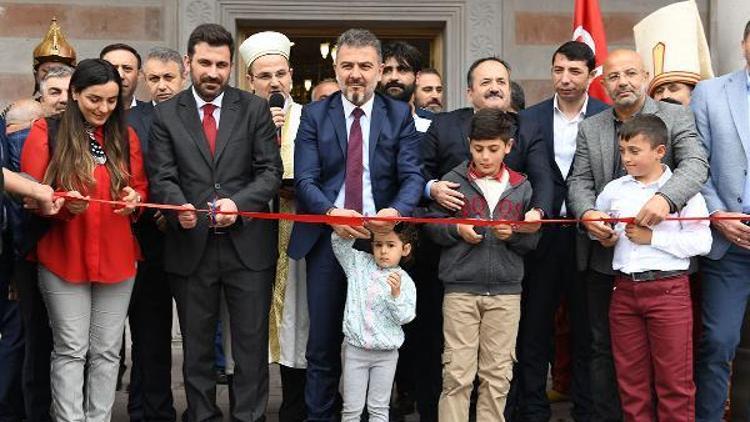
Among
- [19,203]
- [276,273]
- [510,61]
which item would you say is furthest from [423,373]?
[510,61]

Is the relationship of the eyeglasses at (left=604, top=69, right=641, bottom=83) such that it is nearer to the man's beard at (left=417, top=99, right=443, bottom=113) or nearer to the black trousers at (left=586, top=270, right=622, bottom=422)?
the black trousers at (left=586, top=270, right=622, bottom=422)

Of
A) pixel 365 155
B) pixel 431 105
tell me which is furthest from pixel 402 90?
pixel 365 155

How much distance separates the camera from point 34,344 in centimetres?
634

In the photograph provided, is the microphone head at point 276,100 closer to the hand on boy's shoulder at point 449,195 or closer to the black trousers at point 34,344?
the hand on boy's shoulder at point 449,195

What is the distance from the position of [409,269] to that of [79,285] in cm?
189

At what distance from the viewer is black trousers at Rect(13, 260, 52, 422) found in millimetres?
6254

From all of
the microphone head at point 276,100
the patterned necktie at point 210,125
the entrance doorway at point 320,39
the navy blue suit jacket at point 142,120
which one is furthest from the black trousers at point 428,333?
the entrance doorway at point 320,39

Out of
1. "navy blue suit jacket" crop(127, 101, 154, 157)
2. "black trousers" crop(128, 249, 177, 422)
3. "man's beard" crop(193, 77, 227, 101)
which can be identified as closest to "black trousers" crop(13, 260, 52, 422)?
"black trousers" crop(128, 249, 177, 422)

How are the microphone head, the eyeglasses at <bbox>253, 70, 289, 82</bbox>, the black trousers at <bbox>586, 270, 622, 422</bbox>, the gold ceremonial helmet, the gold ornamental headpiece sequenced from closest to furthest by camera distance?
the black trousers at <bbox>586, 270, 622, 422</bbox> < the microphone head < the eyeglasses at <bbox>253, 70, 289, 82</bbox> < the gold ornamental headpiece < the gold ceremonial helmet

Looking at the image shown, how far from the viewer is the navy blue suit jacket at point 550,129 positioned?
671cm

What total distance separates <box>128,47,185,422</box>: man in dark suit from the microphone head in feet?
2.31

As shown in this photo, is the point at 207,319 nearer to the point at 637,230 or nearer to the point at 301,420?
the point at 301,420

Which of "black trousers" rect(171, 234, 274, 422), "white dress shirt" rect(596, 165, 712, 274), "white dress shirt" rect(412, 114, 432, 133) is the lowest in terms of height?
"black trousers" rect(171, 234, 274, 422)

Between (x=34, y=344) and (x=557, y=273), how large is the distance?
3023 millimetres
